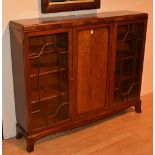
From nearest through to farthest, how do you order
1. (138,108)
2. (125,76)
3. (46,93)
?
(46,93)
(125,76)
(138,108)

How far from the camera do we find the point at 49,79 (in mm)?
2535

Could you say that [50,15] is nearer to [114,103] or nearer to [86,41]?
[86,41]

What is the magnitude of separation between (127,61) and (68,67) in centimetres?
80

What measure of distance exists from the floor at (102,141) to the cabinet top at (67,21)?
1016 mm

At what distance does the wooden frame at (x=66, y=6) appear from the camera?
236 cm

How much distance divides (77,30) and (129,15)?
59cm

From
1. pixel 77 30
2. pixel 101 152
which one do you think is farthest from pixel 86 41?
pixel 101 152

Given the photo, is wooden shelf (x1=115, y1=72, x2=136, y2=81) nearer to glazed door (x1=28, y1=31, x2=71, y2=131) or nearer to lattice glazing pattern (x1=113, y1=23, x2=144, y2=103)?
lattice glazing pattern (x1=113, y1=23, x2=144, y2=103)

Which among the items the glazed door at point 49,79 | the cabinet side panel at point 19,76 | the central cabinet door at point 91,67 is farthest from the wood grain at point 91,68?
the cabinet side panel at point 19,76

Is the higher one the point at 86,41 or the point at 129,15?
the point at 129,15

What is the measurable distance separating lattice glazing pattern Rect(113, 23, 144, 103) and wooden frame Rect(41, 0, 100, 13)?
33 centimetres

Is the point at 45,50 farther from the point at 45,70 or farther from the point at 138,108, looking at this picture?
the point at 138,108

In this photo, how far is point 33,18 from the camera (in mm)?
2383

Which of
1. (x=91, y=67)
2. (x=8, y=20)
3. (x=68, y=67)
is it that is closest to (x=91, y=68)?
(x=91, y=67)
